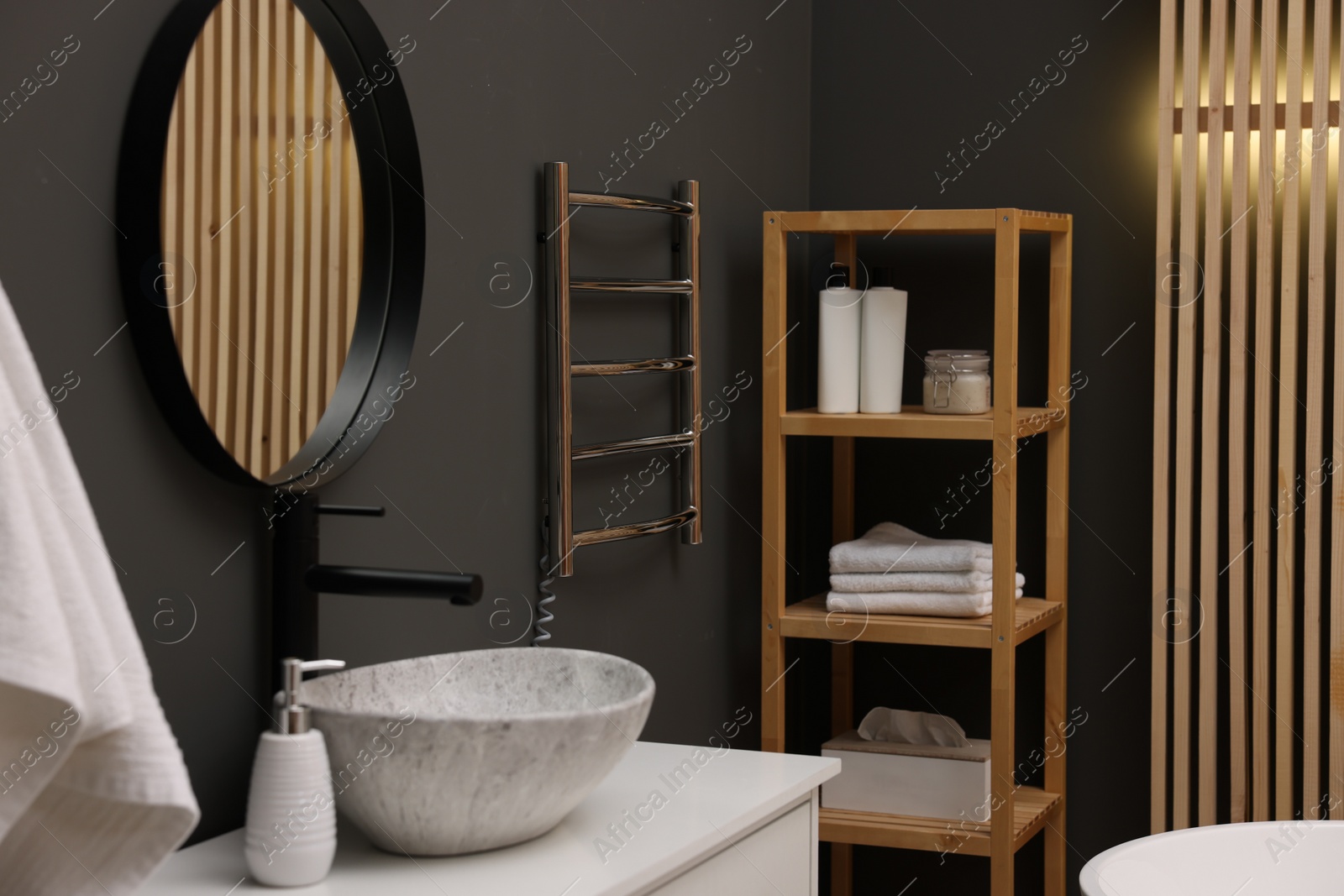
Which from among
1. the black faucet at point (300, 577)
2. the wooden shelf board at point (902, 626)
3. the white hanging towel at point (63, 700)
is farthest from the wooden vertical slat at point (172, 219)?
the wooden shelf board at point (902, 626)

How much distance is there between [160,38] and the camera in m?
1.27

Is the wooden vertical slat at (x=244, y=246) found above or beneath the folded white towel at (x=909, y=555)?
above

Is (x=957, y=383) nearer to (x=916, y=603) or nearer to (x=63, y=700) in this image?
(x=916, y=603)

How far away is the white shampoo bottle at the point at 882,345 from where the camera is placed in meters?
2.36

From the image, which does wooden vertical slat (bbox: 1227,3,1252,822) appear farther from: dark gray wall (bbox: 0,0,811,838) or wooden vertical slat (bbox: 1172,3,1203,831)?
dark gray wall (bbox: 0,0,811,838)

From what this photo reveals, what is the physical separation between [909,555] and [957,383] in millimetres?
303

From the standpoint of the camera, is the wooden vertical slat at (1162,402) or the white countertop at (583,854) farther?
the wooden vertical slat at (1162,402)

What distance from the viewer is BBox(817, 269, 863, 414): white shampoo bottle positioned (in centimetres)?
237

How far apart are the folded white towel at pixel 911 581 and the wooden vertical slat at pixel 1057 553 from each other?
0.30m

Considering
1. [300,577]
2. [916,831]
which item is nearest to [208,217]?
[300,577]

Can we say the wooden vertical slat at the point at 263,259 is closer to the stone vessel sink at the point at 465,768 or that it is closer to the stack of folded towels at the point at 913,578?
the stone vessel sink at the point at 465,768

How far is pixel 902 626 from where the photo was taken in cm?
228

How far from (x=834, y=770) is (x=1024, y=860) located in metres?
1.18

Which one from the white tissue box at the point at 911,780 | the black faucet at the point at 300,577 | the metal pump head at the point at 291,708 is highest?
the black faucet at the point at 300,577
